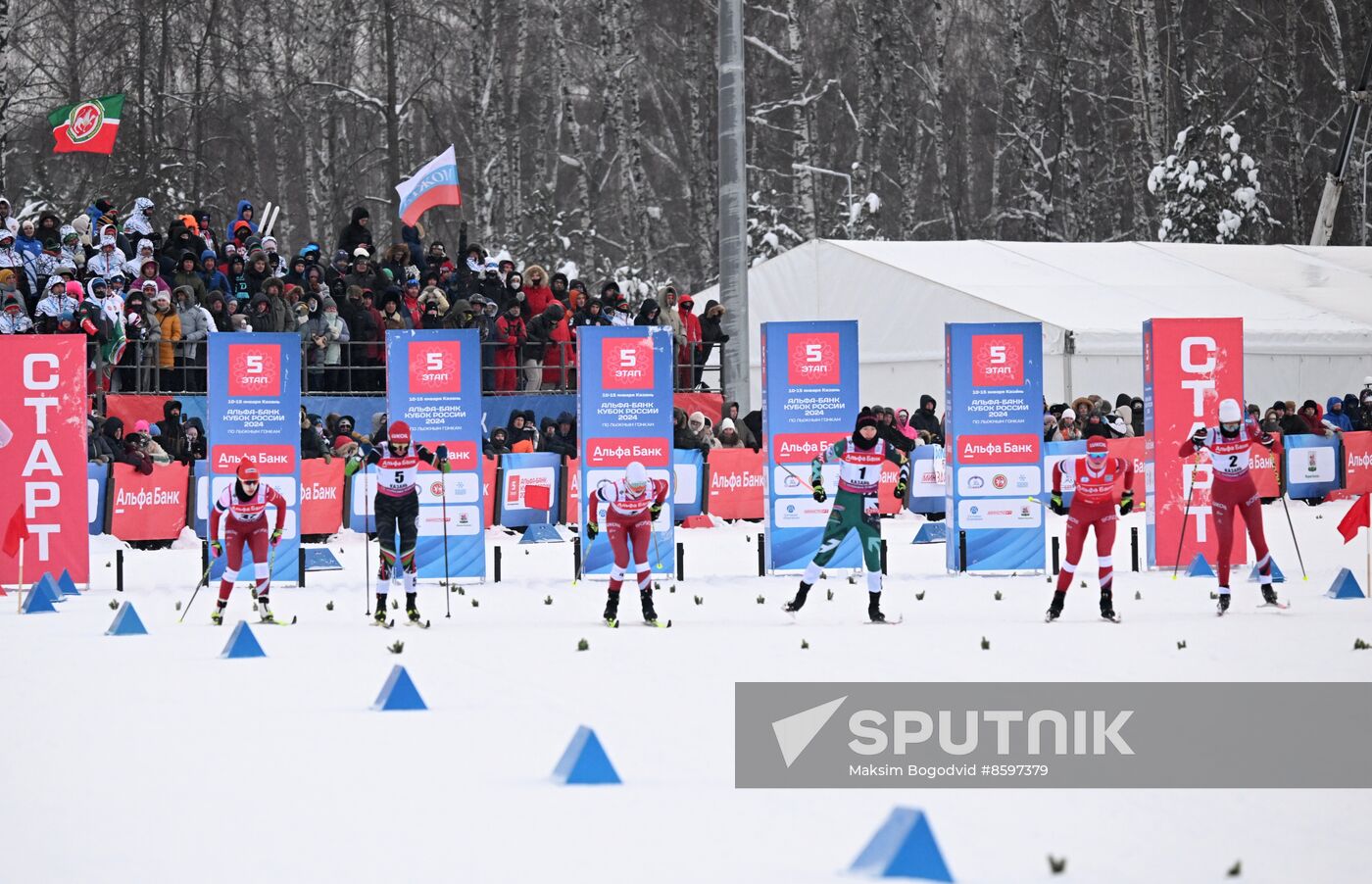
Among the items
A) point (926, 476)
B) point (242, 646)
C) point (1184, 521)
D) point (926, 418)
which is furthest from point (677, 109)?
point (242, 646)

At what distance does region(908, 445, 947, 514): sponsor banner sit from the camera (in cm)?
2609

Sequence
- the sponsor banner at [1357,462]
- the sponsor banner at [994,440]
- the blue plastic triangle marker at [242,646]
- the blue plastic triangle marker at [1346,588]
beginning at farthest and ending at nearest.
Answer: the sponsor banner at [1357,462] < the sponsor banner at [994,440] < the blue plastic triangle marker at [1346,588] < the blue plastic triangle marker at [242,646]

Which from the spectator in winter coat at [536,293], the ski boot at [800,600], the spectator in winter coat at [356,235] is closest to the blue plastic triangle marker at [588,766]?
the ski boot at [800,600]

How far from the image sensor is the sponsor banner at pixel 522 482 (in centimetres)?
2473

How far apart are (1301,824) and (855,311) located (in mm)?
26779

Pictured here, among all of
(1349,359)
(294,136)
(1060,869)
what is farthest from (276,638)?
(294,136)

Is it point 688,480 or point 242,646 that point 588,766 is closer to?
point 242,646

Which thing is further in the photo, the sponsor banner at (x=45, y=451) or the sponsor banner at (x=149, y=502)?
the sponsor banner at (x=149, y=502)

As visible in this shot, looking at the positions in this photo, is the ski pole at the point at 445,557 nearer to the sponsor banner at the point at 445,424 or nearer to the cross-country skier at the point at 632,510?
the sponsor banner at the point at 445,424

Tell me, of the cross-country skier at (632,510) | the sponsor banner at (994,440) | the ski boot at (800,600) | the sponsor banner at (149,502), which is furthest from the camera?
the sponsor banner at (149,502)

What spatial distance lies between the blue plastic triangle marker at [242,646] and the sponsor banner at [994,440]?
30.2 feet

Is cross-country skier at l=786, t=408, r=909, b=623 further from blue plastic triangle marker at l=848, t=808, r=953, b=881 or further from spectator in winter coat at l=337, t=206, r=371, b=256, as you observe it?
spectator in winter coat at l=337, t=206, r=371, b=256

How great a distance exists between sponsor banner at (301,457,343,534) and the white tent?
40.9 ft

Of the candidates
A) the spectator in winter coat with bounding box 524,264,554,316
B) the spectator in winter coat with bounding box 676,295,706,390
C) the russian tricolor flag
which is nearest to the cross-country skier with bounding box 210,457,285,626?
the spectator in winter coat with bounding box 524,264,554,316
